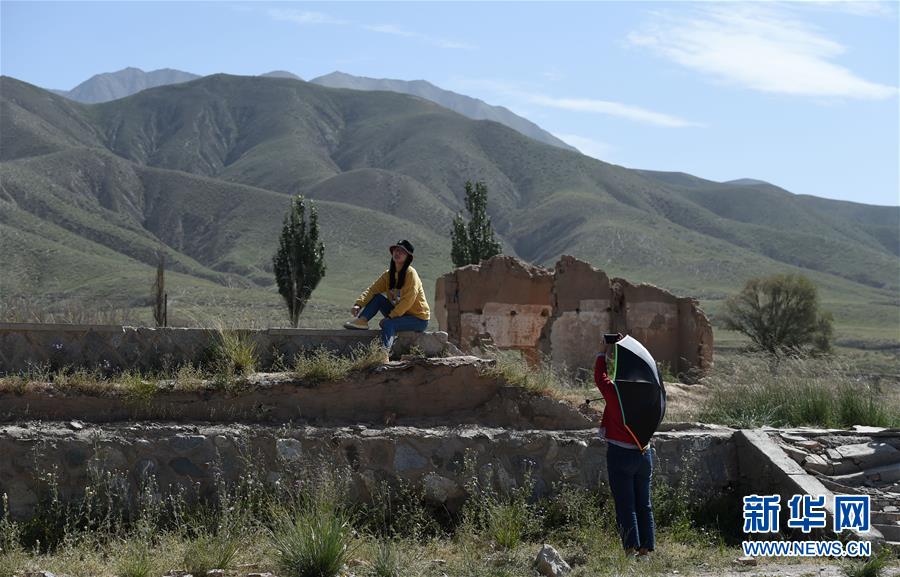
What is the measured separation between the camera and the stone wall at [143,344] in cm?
887

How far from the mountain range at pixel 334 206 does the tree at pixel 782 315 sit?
53.7 ft

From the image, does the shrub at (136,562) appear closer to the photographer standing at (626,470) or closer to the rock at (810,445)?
the photographer standing at (626,470)

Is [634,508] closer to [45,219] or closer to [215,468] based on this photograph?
[215,468]

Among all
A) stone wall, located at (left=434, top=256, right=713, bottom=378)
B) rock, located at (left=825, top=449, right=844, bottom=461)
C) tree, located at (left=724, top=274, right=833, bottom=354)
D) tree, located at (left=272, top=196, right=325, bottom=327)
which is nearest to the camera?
rock, located at (left=825, top=449, right=844, bottom=461)

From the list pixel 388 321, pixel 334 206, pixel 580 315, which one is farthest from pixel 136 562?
pixel 334 206

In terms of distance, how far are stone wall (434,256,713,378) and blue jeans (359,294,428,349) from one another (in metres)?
9.24

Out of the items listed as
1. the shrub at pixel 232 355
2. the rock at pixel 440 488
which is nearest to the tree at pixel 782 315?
the rock at pixel 440 488

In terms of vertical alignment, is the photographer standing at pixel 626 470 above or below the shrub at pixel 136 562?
above

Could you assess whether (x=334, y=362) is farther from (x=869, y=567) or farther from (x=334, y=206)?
(x=334, y=206)

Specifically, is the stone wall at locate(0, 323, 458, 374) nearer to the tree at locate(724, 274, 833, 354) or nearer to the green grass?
the green grass

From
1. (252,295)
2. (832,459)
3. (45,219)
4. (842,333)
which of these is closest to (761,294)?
(842,333)

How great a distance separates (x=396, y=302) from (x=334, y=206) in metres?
68.6

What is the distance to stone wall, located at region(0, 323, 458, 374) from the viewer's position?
887 centimetres

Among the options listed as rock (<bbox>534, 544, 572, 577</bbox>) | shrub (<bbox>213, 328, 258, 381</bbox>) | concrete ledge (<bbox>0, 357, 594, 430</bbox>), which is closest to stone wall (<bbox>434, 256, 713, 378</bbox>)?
concrete ledge (<bbox>0, 357, 594, 430</bbox>)
